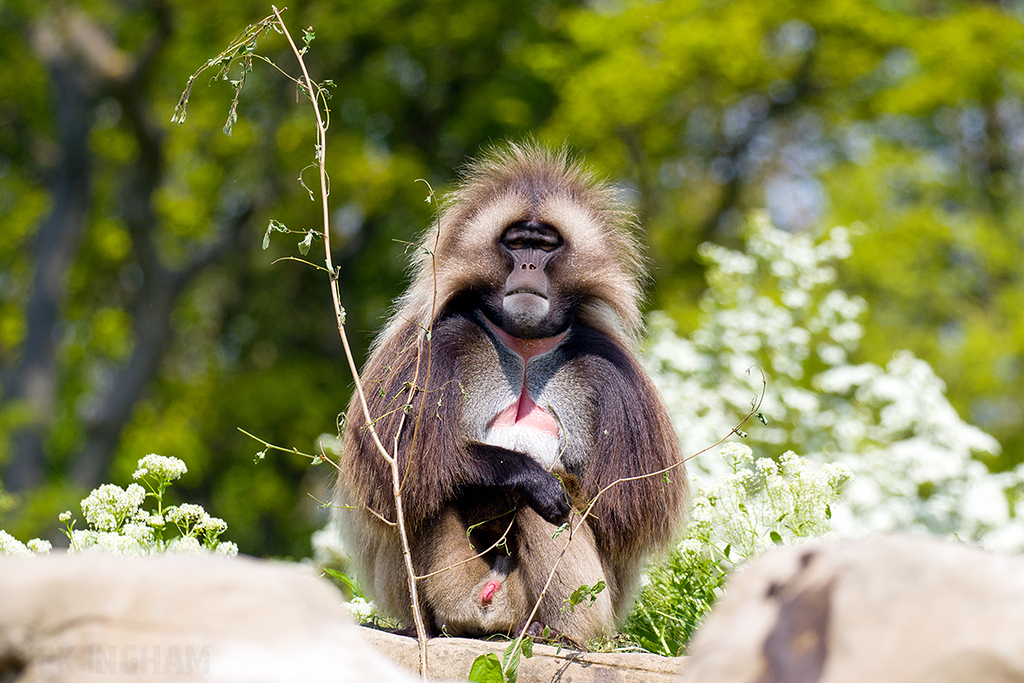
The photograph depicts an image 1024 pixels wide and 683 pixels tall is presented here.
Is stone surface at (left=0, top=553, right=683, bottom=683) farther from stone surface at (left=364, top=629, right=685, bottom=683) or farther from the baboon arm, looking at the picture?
the baboon arm

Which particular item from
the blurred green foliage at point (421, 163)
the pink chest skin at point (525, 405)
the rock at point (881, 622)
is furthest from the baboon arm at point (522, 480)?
the blurred green foliage at point (421, 163)

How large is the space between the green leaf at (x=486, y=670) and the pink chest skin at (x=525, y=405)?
1.14 m

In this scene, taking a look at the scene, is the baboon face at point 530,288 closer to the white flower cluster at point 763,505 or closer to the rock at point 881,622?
the white flower cluster at point 763,505

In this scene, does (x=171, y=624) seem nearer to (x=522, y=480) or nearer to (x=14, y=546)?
(x=14, y=546)

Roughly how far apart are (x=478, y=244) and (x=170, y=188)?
1825cm

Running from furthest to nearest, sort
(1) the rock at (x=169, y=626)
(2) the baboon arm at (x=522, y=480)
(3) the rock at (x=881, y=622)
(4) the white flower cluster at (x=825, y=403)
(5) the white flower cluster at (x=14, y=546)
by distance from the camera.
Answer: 1. (4) the white flower cluster at (x=825, y=403)
2. (2) the baboon arm at (x=522, y=480)
3. (5) the white flower cluster at (x=14, y=546)
4. (1) the rock at (x=169, y=626)
5. (3) the rock at (x=881, y=622)

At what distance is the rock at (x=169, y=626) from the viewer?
1.98m

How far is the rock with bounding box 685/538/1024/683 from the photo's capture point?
1.86m

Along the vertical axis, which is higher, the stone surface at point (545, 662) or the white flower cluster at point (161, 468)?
the white flower cluster at point (161, 468)

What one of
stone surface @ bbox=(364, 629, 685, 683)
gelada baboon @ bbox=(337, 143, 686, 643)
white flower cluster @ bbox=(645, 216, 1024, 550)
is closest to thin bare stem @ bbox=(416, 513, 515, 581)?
gelada baboon @ bbox=(337, 143, 686, 643)

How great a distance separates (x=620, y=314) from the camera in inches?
197

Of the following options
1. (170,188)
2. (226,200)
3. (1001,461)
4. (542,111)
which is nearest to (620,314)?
(1001,461)

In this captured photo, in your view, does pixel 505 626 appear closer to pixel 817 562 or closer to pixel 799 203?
pixel 817 562

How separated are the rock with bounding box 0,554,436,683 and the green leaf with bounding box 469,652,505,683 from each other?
165 centimetres
